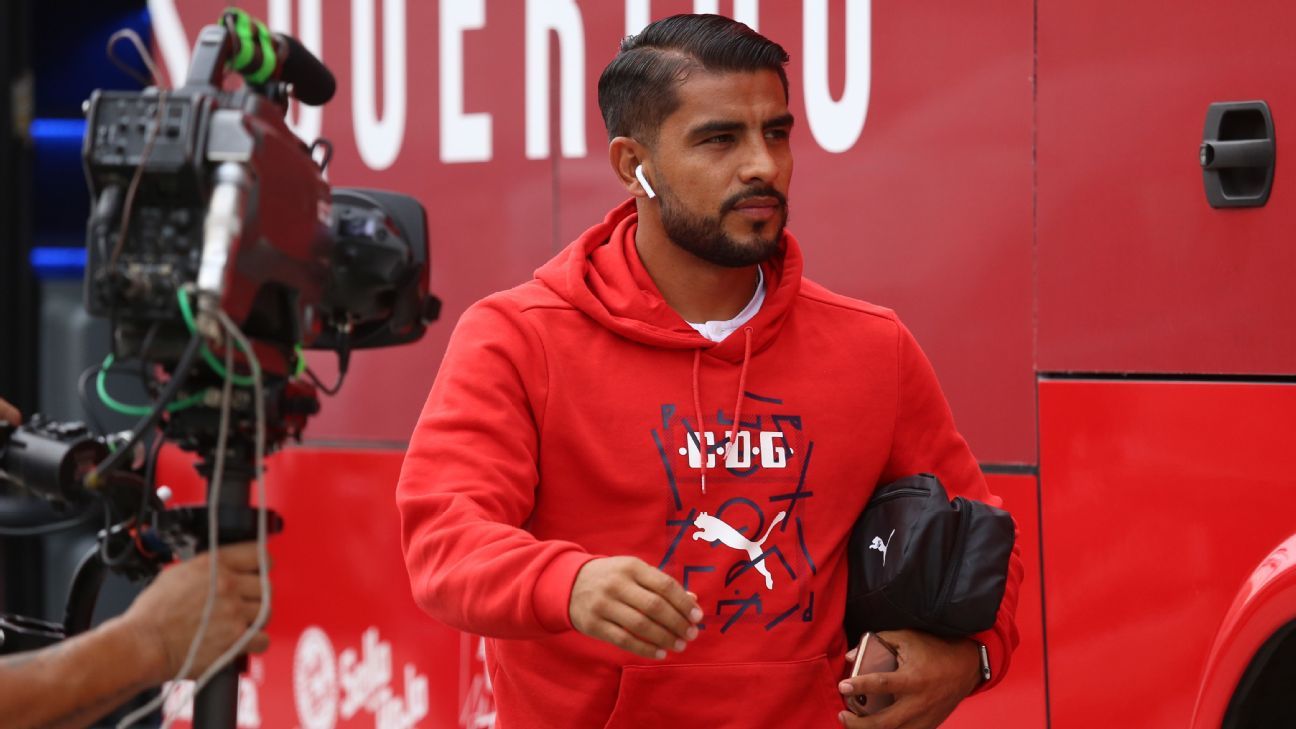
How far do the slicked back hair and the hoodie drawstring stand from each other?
34 cm

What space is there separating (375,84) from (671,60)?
4.19 feet

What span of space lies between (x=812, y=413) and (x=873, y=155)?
77 centimetres

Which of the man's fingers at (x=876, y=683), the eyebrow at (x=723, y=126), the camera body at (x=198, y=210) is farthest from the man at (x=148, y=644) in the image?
the eyebrow at (x=723, y=126)

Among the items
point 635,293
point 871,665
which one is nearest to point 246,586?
point 635,293

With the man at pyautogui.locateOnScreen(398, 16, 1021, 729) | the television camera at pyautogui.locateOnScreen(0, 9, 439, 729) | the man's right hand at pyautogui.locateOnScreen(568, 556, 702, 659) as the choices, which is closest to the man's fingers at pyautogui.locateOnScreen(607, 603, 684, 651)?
the man's right hand at pyautogui.locateOnScreen(568, 556, 702, 659)

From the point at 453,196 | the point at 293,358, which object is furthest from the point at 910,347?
the point at 453,196

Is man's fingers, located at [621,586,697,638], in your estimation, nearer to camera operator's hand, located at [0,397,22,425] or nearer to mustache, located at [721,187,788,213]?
mustache, located at [721,187,788,213]

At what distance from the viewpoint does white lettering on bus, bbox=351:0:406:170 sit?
3336 millimetres

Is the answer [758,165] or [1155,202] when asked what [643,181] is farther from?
[1155,202]

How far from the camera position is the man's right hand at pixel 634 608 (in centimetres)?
174

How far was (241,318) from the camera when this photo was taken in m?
1.57

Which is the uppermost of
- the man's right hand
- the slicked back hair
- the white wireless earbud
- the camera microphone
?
the slicked back hair

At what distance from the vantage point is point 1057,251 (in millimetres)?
2584

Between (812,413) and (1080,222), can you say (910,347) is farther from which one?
(1080,222)
